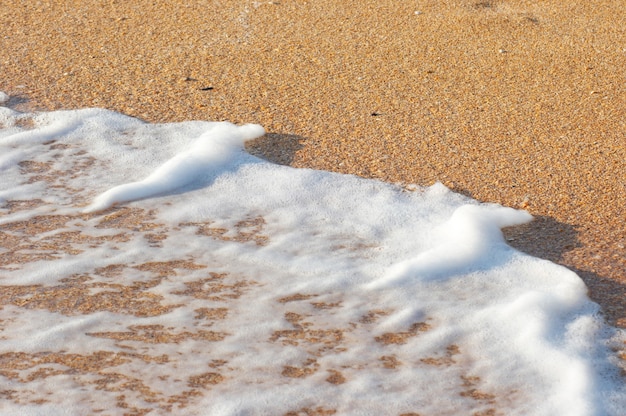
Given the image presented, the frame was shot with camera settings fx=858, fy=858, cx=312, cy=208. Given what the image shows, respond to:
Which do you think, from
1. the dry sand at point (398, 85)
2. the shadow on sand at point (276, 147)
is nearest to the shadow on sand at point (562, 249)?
the dry sand at point (398, 85)

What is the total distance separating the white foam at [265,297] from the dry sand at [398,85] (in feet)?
0.49

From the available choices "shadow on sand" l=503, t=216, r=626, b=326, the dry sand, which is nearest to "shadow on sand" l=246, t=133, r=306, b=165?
the dry sand

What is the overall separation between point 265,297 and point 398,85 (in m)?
1.44

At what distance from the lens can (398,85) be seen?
3496 millimetres

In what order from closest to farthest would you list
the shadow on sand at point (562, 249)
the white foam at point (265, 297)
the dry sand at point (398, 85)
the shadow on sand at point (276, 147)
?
the white foam at point (265, 297), the shadow on sand at point (562, 249), the dry sand at point (398, 85), the shadow on sand at point (276, 147)

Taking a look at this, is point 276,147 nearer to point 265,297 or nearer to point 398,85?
point 398,85

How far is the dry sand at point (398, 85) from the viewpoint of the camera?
281 centimetres

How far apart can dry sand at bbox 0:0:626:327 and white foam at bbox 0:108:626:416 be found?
15 centimetres

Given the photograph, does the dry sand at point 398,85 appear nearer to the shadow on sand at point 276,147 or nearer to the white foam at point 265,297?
the shadow on sand at point 276,147

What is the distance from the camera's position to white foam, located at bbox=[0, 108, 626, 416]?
6.54ft

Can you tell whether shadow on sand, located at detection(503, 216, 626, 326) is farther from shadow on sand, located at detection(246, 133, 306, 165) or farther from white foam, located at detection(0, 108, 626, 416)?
shadow on sand, located at detection(246, 133, 306, 165)

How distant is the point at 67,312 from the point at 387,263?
0.90 m

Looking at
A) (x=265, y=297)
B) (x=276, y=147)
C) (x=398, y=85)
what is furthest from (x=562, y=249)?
(x=398, y=85)

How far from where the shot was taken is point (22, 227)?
2.67m
